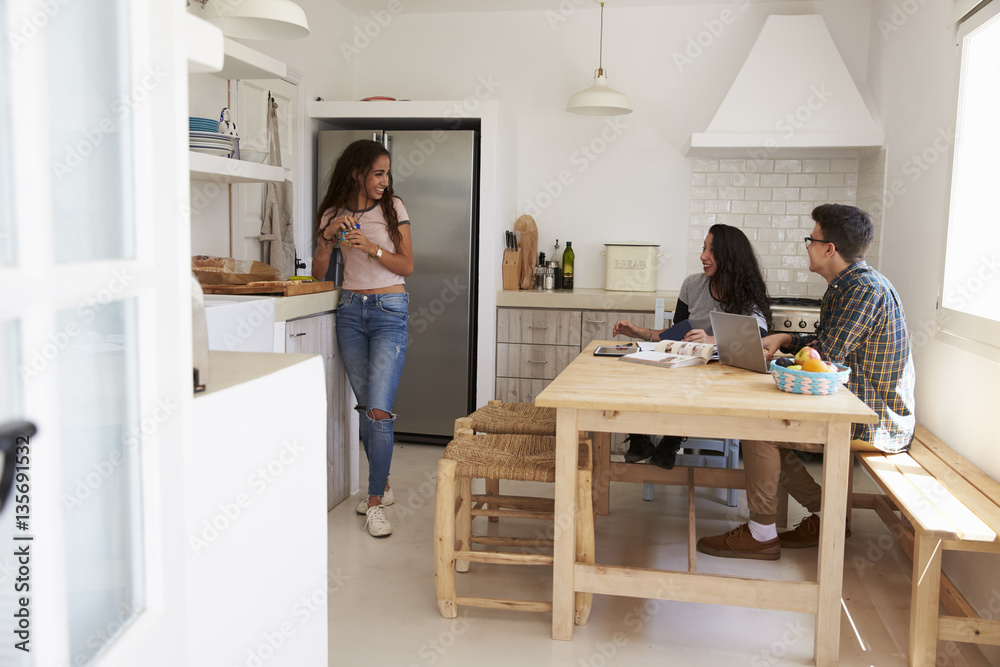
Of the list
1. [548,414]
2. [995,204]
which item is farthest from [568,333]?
[995,204]

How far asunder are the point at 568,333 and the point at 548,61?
6.03 feet

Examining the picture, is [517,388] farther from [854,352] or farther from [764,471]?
[854,352]

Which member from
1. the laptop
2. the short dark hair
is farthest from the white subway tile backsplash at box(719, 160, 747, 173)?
the laptop

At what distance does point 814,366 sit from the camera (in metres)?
2.35

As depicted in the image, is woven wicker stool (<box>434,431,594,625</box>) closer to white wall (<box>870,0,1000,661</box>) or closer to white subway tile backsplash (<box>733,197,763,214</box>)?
white wall (<box>870,0,1000,661</box>)

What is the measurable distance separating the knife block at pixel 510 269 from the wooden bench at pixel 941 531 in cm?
265

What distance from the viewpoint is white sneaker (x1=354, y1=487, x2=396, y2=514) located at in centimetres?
345

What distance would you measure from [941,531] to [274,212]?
3.35m

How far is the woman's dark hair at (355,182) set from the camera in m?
3.22

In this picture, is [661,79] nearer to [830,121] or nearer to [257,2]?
[830,121]

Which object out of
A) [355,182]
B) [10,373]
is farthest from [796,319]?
[10,373]

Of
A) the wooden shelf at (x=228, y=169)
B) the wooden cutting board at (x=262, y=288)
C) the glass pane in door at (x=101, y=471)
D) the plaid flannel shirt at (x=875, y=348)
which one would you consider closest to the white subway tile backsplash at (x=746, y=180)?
the plaid flannel shirt at (x=875, y=348)

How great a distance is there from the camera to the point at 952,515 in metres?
2.19

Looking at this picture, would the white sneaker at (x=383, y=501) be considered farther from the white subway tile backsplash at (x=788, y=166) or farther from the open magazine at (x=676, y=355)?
the white subway tile backsplash at (x=788, y=166)
